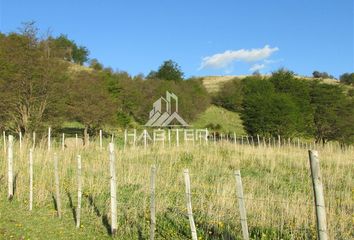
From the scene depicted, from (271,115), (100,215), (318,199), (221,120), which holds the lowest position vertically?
(100,215)

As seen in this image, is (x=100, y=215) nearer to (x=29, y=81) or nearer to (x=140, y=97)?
(x=29, y=81)

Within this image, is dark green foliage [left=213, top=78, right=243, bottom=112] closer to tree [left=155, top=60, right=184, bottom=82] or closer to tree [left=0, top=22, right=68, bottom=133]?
tree [left=155, top=60, right=184, bottom=82]

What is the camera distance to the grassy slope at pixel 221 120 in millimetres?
51741

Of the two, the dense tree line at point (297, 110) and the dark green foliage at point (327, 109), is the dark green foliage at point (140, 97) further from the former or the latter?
the dark green foliage at point (327, 109)

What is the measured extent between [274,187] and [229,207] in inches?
145

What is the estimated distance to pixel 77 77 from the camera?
27875 millimetres

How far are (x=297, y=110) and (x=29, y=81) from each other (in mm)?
20327

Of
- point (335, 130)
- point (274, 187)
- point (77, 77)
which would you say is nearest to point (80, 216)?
point (274, 187)

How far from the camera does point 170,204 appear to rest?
29.5 feet

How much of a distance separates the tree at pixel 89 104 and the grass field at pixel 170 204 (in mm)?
10456

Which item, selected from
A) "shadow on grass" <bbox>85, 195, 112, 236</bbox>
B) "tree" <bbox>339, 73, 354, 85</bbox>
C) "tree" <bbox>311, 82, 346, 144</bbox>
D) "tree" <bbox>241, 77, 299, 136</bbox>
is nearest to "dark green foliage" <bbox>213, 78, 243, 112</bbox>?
"tree" <bbox>311, 82, 346, 144</bbox>

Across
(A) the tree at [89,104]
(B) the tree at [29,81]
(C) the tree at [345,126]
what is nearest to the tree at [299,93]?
(C) the tree at [345,126]

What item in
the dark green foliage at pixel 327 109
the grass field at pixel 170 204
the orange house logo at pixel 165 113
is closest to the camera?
the grass field at pixel 170 204

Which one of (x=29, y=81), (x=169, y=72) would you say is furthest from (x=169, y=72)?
(x=29, y=81)
